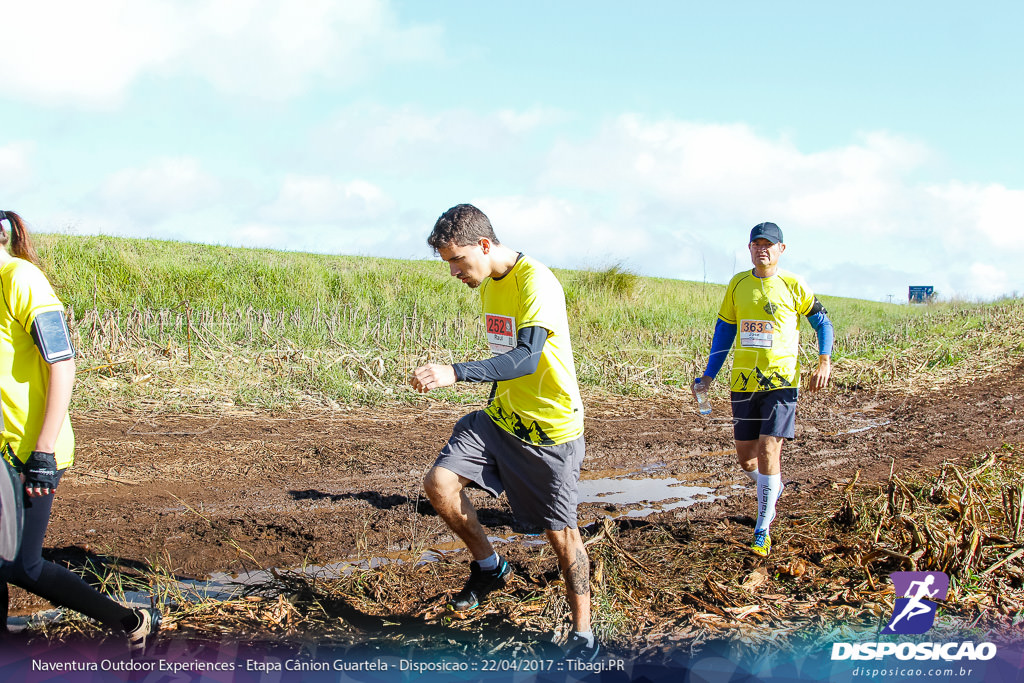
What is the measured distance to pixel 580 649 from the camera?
327cm

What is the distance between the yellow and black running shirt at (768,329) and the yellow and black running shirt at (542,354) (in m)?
1.76

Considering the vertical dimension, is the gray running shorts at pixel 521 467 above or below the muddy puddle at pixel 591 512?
above

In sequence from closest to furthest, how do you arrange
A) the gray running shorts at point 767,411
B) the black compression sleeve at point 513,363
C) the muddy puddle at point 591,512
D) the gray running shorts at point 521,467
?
the black compression sleeve at point 513,363 < the gray running shorts at point 521,467 < the muddy puddle at point 591,512 < the gray running shorts at point 767,411

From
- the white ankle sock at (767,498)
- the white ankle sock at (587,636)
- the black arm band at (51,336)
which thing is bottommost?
the white ankle sock at (587,636)

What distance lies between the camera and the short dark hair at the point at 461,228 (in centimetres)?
324

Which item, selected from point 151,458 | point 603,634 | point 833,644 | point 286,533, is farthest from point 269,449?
point 833,644

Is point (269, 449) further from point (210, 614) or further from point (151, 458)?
point (210, 614)

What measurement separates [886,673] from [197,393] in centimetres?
819

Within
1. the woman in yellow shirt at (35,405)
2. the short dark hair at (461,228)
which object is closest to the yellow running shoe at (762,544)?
the short dark hair at (461,228)

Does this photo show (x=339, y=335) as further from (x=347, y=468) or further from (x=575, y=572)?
(x=575, y=572)

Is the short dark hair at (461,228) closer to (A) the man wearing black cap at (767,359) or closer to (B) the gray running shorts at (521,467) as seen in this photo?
(B) the gray running shorts at (521,467)

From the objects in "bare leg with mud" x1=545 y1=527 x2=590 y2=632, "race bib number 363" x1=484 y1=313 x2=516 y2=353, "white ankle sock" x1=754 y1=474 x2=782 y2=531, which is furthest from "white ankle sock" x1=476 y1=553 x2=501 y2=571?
"white ankle sock" x1=754 y1=474 x2=782 y2=531

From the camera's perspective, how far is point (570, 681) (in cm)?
315

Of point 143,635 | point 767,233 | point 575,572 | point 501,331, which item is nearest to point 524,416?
point 501,331
